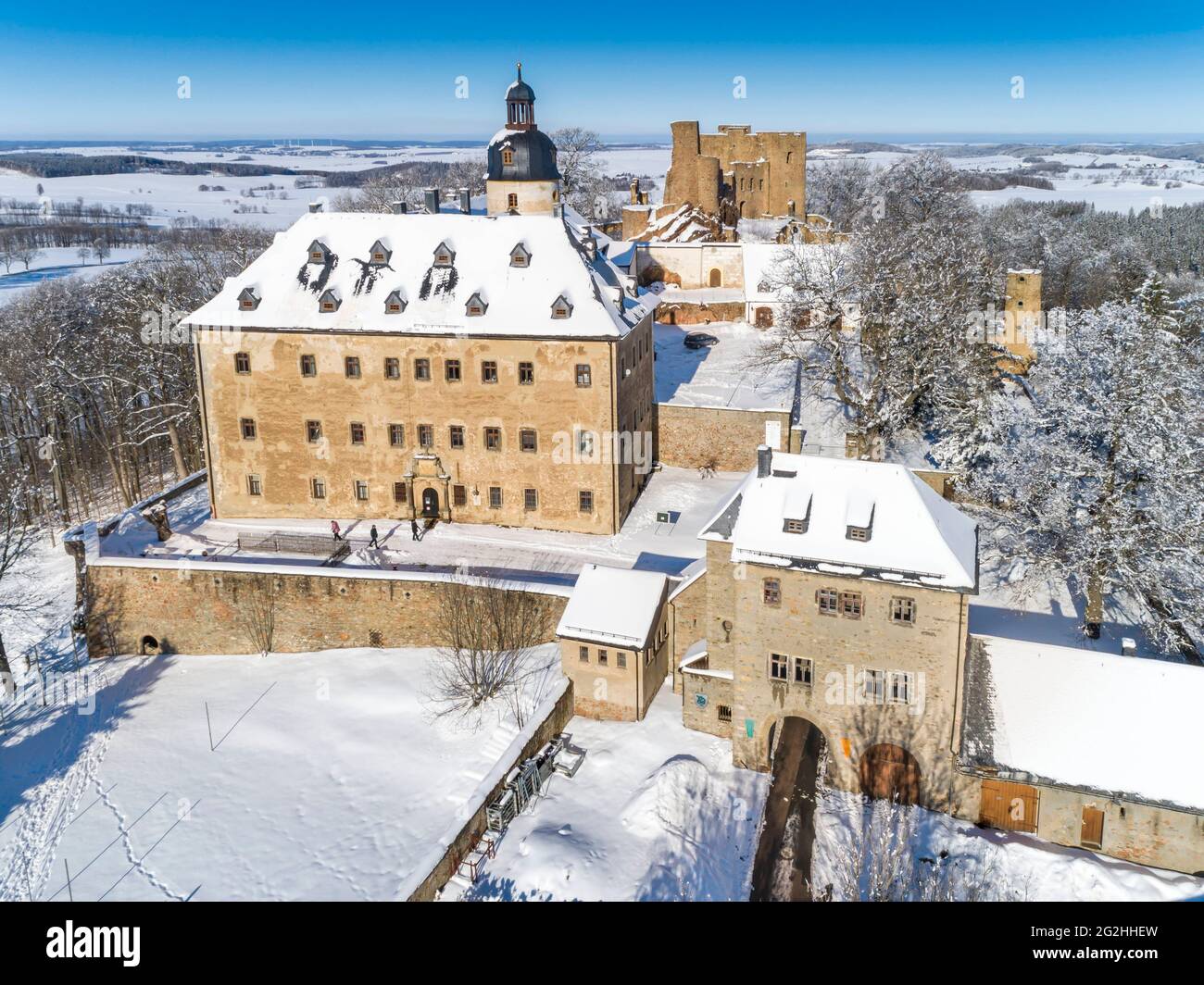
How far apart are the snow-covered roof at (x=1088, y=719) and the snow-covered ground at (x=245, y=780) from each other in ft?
40.6

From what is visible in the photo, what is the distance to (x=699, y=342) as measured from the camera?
185 ft

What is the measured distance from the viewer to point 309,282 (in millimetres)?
37812

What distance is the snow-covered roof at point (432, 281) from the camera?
35.8 m

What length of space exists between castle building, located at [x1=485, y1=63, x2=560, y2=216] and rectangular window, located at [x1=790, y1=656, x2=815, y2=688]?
91.5 ft

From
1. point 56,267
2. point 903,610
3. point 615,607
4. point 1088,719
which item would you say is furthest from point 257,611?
point 56,267

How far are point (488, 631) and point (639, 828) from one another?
10070mm

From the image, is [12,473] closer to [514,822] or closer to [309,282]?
[309,282]

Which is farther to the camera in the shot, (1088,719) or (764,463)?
(764,463)

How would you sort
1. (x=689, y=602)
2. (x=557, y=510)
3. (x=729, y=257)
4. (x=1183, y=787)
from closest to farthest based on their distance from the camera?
1. (x=1183, y=787)
2. (x=689, y=602)
3. (x=557, y=510)
4. (x=729, y=257)

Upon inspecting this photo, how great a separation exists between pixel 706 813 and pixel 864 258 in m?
29.0

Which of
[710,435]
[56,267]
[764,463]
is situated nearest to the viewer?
[764,463]

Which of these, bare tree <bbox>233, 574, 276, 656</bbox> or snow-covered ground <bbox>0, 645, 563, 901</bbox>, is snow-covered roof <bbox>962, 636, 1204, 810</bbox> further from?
bare tree <bbox>233, 574, 276, 656</bbox>

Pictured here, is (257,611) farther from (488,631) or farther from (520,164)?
(520,164)

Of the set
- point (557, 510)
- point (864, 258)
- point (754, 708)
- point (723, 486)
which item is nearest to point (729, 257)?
point (864, 258)
